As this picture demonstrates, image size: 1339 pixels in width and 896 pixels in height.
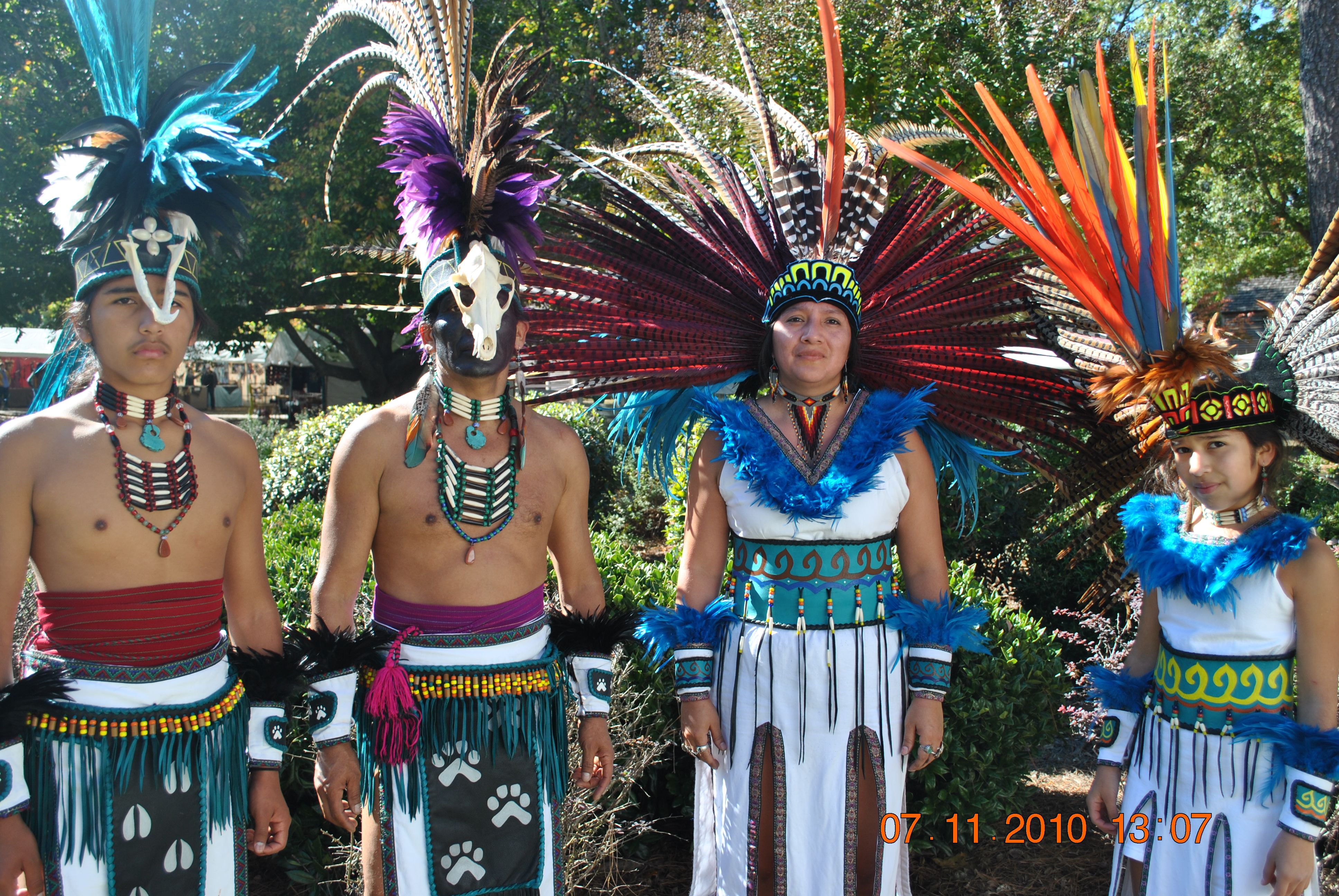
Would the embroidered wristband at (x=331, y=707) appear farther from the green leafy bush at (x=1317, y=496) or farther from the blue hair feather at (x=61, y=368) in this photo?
the green leafy bush at (x=1317, y=496)

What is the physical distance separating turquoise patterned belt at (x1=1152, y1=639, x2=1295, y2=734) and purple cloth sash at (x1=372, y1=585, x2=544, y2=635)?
1.71 metres

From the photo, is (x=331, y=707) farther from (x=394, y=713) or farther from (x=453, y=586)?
(x=453, y=586)

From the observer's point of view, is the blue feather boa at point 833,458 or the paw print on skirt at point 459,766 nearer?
the paw print on skirt at point 459,766

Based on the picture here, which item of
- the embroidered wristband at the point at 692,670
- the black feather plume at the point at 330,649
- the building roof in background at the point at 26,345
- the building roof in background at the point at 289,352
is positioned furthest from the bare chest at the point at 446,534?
the building roof in background at the point at 289,352

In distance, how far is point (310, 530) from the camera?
17.6 feet

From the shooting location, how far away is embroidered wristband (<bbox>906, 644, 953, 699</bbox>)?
254 cm

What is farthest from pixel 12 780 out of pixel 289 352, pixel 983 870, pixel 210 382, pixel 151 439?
pixel 210 382

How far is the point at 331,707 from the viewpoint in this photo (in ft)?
7.26

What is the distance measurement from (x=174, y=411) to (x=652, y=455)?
1515 mm

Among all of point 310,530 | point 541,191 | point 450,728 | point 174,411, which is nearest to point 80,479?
point 174,411

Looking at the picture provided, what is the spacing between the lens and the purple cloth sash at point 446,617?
232cm

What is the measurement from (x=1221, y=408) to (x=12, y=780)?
2865 millimetres

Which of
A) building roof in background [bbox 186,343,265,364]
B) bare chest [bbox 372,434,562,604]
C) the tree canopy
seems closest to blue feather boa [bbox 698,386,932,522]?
bare chest [bbox 372,434,562,604]

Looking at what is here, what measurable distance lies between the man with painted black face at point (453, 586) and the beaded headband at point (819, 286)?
73 centimetres
